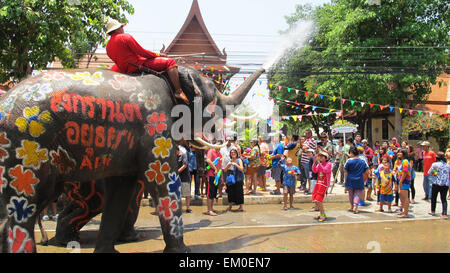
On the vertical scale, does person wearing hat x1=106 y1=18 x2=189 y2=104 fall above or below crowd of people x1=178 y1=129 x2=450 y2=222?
above

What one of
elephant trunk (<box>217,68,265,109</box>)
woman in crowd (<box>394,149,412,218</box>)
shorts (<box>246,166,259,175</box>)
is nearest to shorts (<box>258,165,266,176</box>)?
shorts (<box>246,166,259,175</box>)

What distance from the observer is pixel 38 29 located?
324 inches

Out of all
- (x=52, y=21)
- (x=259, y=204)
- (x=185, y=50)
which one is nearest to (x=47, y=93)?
(x=52, y=21)

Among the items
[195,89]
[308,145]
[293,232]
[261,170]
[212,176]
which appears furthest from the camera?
[261,170]

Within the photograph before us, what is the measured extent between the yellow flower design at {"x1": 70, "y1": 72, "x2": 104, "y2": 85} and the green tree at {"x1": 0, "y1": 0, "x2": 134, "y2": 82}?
4.54 m

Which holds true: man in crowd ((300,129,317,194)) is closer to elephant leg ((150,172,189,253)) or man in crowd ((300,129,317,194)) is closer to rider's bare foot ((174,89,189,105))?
rider's bare foot ((174,89,189,105))

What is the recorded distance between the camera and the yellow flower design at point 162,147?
4.32m

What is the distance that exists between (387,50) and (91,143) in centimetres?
2001

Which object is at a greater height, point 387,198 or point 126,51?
point 126,51

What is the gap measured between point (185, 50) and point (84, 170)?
66.0 feet

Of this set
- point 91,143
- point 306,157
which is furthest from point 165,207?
point 306,157

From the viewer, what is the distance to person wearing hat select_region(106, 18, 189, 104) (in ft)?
15.0

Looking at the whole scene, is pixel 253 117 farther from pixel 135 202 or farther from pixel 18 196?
pixel 18 196

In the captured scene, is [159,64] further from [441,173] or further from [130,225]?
[441,173]
